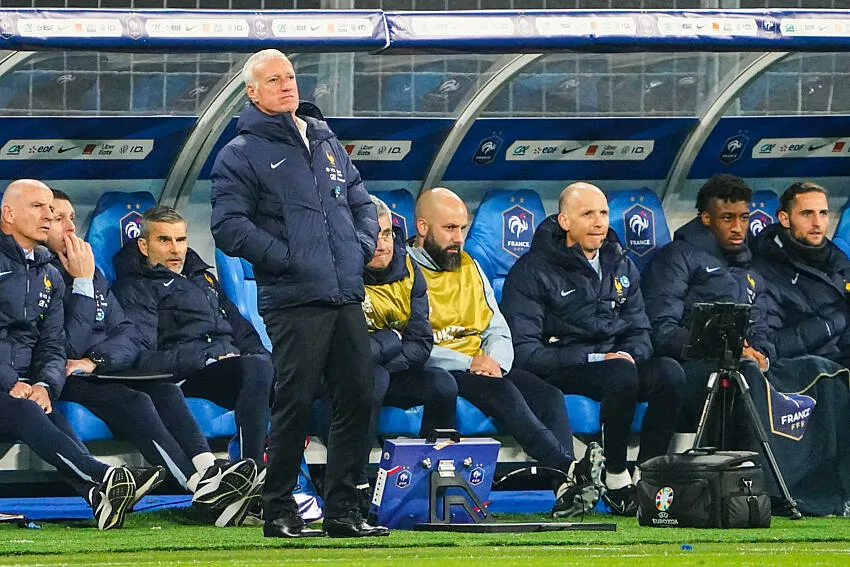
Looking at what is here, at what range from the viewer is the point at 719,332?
832cm

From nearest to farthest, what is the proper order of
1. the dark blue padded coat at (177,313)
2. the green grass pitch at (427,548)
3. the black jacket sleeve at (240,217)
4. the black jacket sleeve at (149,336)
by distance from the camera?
the green grass pitch at (427,548) < the black jacket sleeve at (240,217) < the black jacket sleeve at (149,336) < the dark blue padded coat at (177,313)

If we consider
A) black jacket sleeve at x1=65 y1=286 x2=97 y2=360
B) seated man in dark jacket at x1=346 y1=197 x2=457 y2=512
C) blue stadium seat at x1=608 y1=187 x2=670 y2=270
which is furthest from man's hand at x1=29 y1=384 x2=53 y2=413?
blue stadium seat at x1=608 y1=187 x2=670 y2=270

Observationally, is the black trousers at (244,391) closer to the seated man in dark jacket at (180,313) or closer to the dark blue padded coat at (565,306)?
the seated man in dark jacket at (180,313)

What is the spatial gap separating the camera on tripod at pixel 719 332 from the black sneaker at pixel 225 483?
6.82 ft

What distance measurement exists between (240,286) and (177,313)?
0.36m

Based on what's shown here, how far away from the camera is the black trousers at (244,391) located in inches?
317

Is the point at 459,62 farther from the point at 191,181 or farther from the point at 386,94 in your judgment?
the point at 191,181

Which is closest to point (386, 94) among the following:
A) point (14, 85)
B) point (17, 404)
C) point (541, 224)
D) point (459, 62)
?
point (459, 62)

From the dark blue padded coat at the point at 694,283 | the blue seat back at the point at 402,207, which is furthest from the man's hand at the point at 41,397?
the dark blue padded coat at the point at 694,283

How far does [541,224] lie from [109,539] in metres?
→ 2.96

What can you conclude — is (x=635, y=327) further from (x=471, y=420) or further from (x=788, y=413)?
(x=471, y=420)

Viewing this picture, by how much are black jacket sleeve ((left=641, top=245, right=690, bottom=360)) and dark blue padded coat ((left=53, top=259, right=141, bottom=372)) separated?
257 centimetres

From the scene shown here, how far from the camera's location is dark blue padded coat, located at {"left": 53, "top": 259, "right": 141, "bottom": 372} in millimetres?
8242

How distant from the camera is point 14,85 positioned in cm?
855
